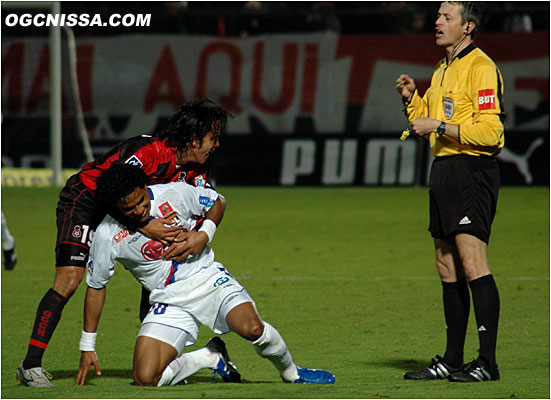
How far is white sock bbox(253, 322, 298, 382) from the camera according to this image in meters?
4.82

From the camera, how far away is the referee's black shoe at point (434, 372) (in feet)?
16.3

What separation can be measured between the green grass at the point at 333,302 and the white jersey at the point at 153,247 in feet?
1.94

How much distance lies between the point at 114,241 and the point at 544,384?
234 cm

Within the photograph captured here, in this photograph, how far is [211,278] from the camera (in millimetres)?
5062

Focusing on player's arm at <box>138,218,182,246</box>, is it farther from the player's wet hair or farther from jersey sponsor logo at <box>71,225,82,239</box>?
jersey sponsor logo at <box>71,225,82,239</box>

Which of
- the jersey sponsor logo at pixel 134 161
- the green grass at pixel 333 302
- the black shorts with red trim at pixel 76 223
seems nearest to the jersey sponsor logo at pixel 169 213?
the jersey sponsor logo at pixel 134 161

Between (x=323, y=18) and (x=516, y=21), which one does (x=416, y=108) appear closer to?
(x=516, y=21)

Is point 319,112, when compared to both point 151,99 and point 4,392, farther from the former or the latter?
point 4,392

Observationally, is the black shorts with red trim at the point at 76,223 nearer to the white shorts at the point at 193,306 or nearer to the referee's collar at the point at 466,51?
the white shorts at the point at 193,306

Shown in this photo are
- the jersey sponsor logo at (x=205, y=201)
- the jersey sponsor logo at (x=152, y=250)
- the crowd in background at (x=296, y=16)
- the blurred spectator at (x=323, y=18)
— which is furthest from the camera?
the blurred spectator at (x=323, y=18)

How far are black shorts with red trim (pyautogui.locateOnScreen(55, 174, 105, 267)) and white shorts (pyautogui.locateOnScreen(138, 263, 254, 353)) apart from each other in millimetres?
514

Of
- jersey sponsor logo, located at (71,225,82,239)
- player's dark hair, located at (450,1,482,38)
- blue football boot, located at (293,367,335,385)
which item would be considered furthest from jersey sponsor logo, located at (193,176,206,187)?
player's dark hair, located at (450,1,482,38)

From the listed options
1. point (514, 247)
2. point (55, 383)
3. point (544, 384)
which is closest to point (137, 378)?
point (55, 383)

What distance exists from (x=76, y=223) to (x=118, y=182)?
663 mm
